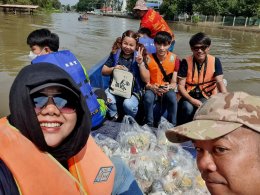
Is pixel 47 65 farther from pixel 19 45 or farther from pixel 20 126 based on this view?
pixel 19 45

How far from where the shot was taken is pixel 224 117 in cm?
113

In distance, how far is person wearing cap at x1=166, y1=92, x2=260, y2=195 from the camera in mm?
1098

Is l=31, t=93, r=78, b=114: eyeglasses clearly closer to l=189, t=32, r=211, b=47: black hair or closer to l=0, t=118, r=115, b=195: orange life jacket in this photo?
l=0, t=118, r=115, b=195: orange life jacket

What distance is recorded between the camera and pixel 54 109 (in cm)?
158

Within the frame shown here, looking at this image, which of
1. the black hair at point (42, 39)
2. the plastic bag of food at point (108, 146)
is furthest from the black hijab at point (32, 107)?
the black hair at point (42, 39)

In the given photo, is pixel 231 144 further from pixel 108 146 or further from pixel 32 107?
pixel 108 146

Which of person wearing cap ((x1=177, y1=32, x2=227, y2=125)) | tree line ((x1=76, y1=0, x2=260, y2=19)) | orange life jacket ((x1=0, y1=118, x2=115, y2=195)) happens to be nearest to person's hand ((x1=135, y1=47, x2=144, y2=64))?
person wearing cap ((x1=177, y1=32, x2=227, y2=125))

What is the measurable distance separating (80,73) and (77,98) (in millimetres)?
1415

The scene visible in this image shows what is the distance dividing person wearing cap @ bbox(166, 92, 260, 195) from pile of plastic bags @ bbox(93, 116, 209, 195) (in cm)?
145

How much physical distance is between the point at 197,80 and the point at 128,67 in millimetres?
853

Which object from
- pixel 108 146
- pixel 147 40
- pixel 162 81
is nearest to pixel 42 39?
pixel 108 146

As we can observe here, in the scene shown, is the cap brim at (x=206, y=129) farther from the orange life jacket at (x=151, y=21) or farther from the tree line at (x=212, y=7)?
the tree line at (x=212, y=7)

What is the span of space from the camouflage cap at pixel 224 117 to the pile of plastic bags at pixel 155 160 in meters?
1.46

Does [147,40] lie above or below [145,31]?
below
